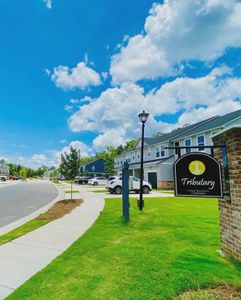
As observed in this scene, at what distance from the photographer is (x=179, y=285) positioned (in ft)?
12.1

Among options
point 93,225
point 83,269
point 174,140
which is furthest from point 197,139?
point 83,269

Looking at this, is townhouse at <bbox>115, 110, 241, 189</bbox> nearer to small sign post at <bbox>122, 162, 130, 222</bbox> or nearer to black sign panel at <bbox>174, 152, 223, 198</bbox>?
small sign post at <bbox>122, 162, 130, 222</bbox>

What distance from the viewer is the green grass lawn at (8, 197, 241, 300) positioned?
360cm

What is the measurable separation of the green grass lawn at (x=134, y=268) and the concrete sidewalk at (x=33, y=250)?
0.22 meters

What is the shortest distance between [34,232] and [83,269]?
361cm

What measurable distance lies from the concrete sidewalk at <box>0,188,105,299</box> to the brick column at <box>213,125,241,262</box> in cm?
359

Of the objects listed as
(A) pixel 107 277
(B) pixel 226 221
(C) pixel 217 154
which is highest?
(C) pixel 217 154

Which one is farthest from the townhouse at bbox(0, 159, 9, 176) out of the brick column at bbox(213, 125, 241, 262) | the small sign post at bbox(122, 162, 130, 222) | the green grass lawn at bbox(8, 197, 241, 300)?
the brick column at bbox(213, 125, 241, 262)

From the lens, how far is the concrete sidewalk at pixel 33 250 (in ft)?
13.7

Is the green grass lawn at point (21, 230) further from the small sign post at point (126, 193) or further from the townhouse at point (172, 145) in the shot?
the townhouse at point (172, 145)

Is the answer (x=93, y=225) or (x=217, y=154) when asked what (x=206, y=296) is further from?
(x=93, y=225)

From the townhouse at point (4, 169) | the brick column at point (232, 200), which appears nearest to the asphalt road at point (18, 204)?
the brick column at point (232, 200)

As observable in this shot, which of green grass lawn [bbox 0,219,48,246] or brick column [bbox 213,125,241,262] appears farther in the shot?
green grass lawn [bbox 0,219,48,246]

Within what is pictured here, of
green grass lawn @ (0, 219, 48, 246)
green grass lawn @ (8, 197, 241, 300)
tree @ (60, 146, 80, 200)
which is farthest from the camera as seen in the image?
tree @ (60, 146, 80, 200)
